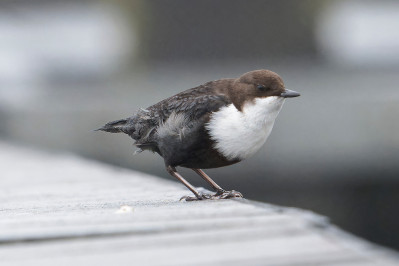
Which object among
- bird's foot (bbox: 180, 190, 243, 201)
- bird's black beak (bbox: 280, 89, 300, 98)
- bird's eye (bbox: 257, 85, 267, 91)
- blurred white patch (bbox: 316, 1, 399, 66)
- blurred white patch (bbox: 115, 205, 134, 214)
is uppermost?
blurred white patch (bbox: 316, 1, 399, 66)

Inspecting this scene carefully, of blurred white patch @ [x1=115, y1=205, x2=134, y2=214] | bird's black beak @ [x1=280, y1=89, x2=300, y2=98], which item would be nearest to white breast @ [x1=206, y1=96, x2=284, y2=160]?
bird's black beak @ [x1=280, y1=89, x2=300, y2=98]

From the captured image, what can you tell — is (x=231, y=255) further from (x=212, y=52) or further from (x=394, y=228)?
(x=212, y=52)

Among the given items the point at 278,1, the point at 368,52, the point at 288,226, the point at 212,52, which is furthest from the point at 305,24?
A: the point at 288,226

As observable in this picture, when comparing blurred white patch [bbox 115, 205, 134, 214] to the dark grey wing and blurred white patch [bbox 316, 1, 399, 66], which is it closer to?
the dark grey wing

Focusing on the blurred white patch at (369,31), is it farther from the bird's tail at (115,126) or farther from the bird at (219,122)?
the bird at (219,122)

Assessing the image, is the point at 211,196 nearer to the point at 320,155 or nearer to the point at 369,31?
the point at 320,155

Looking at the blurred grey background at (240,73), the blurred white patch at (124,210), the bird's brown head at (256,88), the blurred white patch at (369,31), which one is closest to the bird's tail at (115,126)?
the bird's brown head at (256,88)
